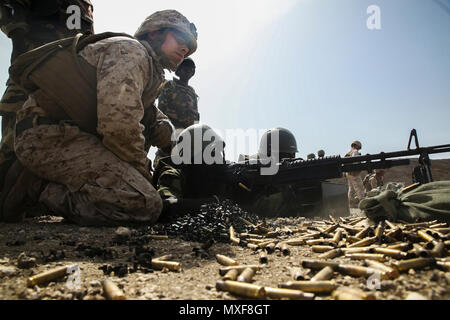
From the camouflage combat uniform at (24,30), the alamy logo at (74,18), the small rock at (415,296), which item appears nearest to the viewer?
the small rock at (415,296)

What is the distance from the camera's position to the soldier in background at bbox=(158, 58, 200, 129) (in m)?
8.79

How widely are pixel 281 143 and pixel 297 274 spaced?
6174 millimetres

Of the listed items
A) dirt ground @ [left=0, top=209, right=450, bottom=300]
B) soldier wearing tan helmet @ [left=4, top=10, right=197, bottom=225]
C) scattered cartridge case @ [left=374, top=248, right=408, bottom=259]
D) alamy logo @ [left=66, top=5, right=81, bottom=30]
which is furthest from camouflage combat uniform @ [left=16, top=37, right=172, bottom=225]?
scattered cartridge case @ [left=374, top=248, right=408, bottom=259]

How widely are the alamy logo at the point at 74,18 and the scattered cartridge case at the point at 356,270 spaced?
5644mm

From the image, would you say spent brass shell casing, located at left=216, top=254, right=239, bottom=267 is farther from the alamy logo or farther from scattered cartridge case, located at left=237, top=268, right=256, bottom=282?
the alamy logo

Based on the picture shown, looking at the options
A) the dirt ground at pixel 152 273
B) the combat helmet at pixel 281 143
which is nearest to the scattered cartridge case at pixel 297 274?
the dirt ground at pixel 152 273

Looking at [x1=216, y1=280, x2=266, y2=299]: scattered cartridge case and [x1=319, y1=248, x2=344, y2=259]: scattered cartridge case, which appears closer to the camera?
[x1=216, y1=280, x2=266, y2=299]: scattered cartridge case

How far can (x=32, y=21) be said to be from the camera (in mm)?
4594

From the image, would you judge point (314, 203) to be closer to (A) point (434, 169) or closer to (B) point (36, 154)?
(B) point (36, 154)

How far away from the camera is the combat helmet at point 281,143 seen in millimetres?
7527

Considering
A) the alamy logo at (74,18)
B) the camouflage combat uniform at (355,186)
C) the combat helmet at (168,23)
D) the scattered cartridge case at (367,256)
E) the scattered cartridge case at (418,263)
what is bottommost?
the scattered cartridge case at (367,256)

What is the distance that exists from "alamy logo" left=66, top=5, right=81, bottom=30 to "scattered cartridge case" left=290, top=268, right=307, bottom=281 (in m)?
5.45

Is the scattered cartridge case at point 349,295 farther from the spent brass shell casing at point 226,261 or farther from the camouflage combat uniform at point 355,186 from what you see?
the camouflage combat uniform at point 355,186
